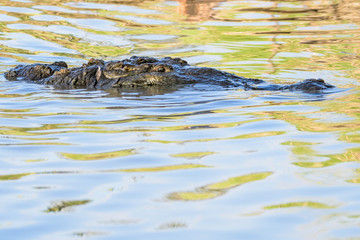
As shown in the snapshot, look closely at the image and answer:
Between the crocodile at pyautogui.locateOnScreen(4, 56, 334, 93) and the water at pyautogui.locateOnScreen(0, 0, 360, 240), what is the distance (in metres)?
0.31

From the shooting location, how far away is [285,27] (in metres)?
15.7

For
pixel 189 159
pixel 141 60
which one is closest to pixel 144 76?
pixel 141 60

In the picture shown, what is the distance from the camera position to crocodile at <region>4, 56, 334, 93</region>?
29.6 feet

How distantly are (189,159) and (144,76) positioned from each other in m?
4.47

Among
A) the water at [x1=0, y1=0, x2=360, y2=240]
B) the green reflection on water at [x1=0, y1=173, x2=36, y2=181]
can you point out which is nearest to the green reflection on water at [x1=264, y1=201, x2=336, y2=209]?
the water at [x1=0, y1=0, x2=360, y2=240]

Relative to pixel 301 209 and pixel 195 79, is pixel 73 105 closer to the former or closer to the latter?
pixel 195 79

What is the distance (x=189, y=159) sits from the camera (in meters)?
5.00

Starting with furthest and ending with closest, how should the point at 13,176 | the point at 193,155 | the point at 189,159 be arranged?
the point at 193,155
the point at 189,159
the point at 13,176

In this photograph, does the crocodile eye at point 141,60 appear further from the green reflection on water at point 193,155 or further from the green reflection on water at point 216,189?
the green reflection on water at point 216,189

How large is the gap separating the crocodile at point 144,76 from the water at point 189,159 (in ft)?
1.03

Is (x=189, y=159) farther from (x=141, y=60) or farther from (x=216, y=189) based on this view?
(x=141, y=60)

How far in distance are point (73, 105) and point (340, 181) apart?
420 cm

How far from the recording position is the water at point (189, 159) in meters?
3.67

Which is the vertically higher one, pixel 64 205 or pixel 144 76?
pixel 64 205
